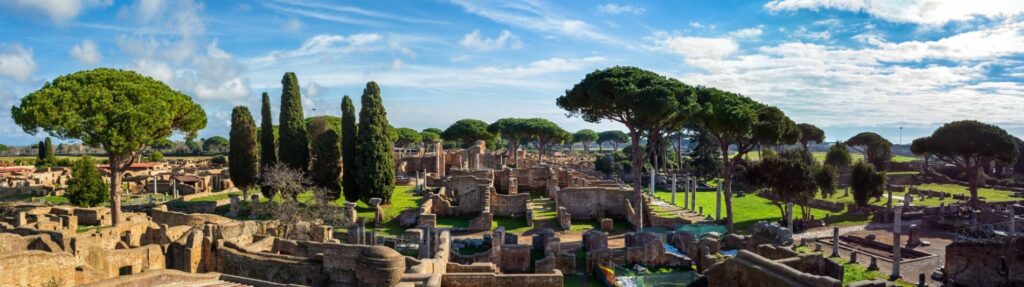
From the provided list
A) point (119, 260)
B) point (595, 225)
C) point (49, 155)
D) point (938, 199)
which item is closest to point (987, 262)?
point (595, 225)

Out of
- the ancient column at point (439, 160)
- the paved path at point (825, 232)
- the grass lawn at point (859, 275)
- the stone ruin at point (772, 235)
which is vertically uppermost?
the ancient column at point (439, 160)

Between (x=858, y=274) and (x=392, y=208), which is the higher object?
(x=392, y=208)

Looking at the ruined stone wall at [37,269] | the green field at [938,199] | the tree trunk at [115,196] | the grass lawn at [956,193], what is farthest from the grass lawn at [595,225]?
the grass lawn at [956,193]

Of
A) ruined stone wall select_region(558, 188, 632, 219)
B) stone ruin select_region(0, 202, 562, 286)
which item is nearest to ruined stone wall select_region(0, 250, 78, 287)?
stone ruin select_region(0, 202, 562, 286)

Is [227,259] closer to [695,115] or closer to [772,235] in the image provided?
[772,235]

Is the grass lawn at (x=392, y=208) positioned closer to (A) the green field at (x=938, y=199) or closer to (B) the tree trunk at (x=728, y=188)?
(B) the tree trunk at (x=728, y=188)

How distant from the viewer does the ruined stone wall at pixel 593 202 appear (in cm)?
3312

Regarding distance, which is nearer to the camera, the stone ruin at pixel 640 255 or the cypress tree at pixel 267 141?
the stone ruin at pixel 640 255

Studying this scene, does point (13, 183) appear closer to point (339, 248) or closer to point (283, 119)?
point (283, 119)

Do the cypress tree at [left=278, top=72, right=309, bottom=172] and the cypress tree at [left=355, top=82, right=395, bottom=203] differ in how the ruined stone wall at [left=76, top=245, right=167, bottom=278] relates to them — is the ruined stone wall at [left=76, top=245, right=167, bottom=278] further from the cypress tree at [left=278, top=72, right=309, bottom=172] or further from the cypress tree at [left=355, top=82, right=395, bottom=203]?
the cypress tree at [left=278, top=72, right=309, bottom=172]

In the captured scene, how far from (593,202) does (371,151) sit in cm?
1238

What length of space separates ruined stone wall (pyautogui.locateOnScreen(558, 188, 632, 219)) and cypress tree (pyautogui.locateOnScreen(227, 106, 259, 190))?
58.7ft

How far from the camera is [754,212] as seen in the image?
3472 cm

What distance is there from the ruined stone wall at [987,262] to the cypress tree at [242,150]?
33.1 metres
